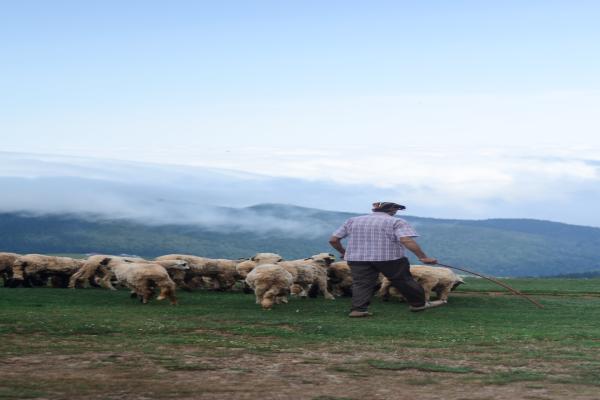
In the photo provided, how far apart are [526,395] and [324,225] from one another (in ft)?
560

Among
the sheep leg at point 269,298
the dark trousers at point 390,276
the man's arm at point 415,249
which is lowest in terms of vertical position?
the sheep leg at point 269,298

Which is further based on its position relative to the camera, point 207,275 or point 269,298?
point 207,275

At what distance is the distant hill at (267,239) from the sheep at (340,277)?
105 m

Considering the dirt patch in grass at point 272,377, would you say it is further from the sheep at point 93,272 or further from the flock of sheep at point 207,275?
the sheep at point 93,272

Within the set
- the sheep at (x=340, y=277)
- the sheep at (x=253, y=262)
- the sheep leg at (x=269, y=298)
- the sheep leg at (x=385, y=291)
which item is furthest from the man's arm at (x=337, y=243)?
the sheep at (x=253, y=262)

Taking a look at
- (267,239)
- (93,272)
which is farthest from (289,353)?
(267,239)

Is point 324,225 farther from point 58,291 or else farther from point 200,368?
point 200,368

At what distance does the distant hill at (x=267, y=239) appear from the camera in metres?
135

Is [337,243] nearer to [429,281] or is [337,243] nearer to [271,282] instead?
[271,282]

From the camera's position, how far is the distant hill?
135m

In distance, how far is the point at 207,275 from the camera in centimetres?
2414

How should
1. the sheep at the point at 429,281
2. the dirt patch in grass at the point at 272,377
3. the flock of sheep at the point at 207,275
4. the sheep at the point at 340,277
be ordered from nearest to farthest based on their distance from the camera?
the dirt patch in grass at the point at 272,377
the flock of sheep at the point at 207,275
the sheep at the point at 429,281
the sheep at the point at 340,277

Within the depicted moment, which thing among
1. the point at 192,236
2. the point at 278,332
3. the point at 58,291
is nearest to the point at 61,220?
the point at 192,236

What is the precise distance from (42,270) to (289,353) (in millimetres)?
14315
